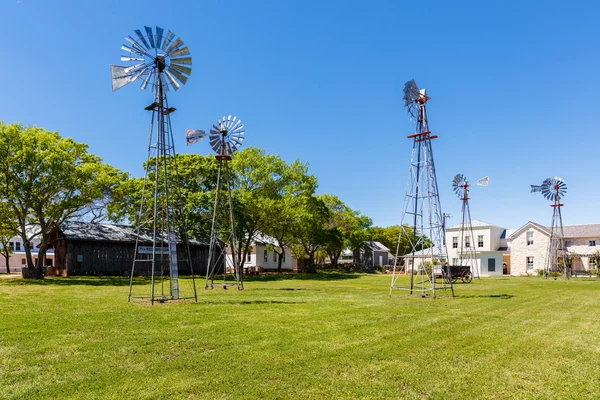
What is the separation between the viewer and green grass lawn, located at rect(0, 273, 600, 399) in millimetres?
6242

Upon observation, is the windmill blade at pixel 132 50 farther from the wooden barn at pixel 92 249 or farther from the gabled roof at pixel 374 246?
the gabled roof at pixel 374 246

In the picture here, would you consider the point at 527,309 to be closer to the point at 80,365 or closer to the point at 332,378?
the point at 332,378

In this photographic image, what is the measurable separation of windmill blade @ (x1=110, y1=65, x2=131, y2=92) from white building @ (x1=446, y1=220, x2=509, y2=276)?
44.4 meters

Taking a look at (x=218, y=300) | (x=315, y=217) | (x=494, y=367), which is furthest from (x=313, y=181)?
(x=494, y=367)

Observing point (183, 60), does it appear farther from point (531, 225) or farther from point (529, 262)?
point (529, 262)

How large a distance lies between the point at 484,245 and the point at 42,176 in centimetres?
4710

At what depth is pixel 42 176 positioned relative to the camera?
2941cm

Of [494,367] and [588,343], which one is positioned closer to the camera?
[494,367]

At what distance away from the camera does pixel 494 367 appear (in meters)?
7.52

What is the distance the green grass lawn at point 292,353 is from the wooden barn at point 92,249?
2536 centimetres

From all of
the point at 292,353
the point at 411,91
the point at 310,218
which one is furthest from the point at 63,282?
the point at 292,353

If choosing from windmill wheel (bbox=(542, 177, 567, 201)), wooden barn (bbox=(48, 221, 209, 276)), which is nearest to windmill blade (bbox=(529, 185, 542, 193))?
windmill wheel (bbox=(542, 177, 567, 201))

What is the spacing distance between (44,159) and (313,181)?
22602 millimetres

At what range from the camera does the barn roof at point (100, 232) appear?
125ft
